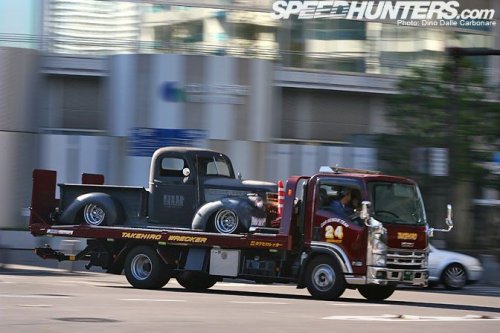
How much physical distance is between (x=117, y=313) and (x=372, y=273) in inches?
240

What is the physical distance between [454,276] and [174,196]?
8.17 metres

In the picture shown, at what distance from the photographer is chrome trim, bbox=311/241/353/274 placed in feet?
61.8

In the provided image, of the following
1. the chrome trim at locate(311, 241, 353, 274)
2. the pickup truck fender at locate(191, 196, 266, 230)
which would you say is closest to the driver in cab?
the chrome trim at locate(311, 241, 353, 274)

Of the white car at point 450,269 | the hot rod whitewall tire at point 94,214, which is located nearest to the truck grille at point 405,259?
the hot rod whitewall tire at point 94,214

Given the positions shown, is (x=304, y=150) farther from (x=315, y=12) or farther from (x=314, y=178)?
→ (x=314, y=178)

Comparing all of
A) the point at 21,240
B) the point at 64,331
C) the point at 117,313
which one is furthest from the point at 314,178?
the point at 21,240

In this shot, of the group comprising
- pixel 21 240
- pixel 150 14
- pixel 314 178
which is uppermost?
pixel 150 14

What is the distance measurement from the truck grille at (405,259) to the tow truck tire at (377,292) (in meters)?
0.94

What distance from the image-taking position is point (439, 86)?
3152 cm

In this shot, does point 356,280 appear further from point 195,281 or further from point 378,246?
point 195,281

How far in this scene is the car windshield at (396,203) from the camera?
19.0 m

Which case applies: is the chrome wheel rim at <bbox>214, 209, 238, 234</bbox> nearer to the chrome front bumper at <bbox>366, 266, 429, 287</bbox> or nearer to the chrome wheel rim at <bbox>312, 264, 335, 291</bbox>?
the chrome wheel rim at <bbox>312, 264, 335, 291</bbox>

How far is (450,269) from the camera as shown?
1002 inches

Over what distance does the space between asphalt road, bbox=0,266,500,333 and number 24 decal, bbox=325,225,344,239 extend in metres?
1.14
